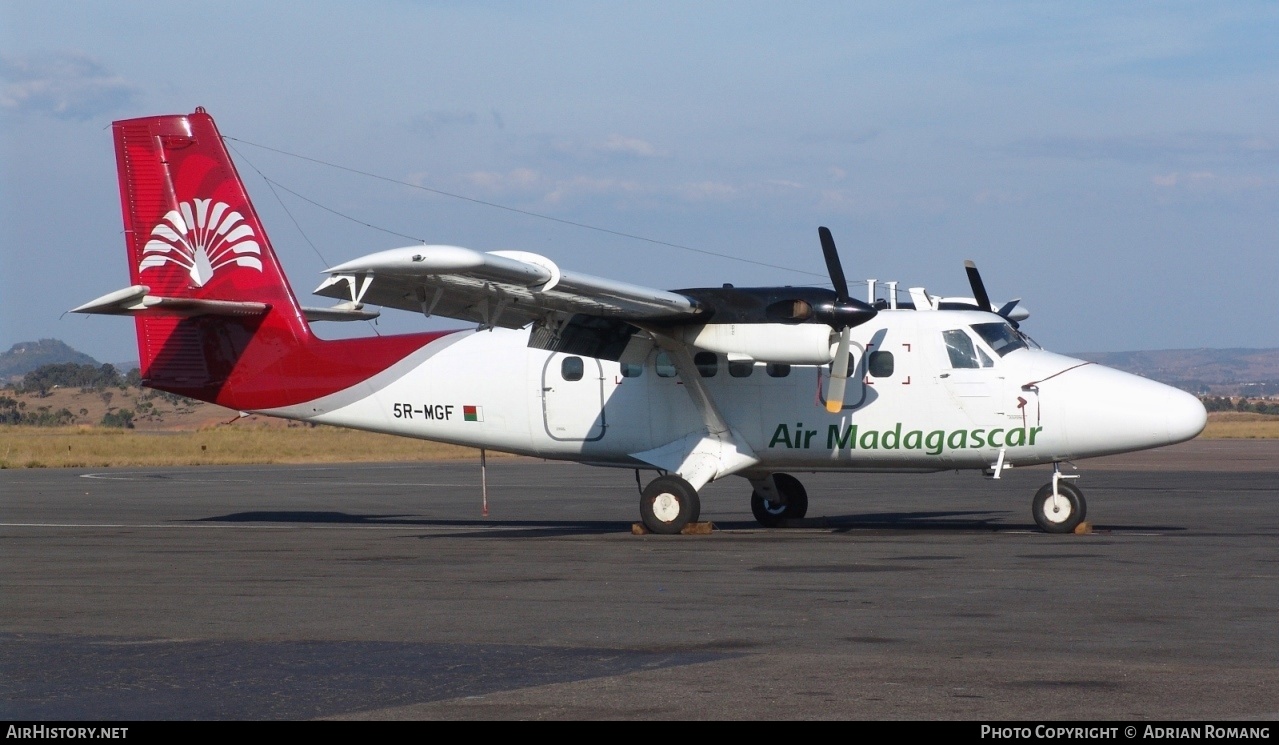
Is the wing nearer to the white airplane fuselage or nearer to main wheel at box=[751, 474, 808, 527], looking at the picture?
the white airplane fuselage

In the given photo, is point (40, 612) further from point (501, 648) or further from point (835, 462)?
point (835, 462)

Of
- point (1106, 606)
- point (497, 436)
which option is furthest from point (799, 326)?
point (1106, 606)

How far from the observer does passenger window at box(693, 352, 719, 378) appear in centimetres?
1820

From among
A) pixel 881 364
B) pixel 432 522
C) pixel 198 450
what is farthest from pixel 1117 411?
pixel 198 450

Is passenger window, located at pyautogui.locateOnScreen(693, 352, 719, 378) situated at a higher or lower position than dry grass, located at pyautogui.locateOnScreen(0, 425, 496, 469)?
higher

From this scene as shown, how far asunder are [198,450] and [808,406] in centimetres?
4134

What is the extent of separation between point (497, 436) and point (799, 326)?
477 centimetres

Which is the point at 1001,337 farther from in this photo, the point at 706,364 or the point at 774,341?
the point at 706,364

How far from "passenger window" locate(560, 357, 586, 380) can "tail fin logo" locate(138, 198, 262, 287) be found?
15.3 feet

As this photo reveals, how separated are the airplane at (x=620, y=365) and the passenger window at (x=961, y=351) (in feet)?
0.09

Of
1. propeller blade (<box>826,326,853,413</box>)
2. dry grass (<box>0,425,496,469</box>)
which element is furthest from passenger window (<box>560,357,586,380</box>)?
dry grass (<box>0,425,496,469</box>)

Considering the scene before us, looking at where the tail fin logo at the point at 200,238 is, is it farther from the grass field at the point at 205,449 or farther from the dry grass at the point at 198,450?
the dry grass at the point at 198,450

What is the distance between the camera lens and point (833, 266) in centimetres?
1722

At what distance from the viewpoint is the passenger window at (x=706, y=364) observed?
18203mm
